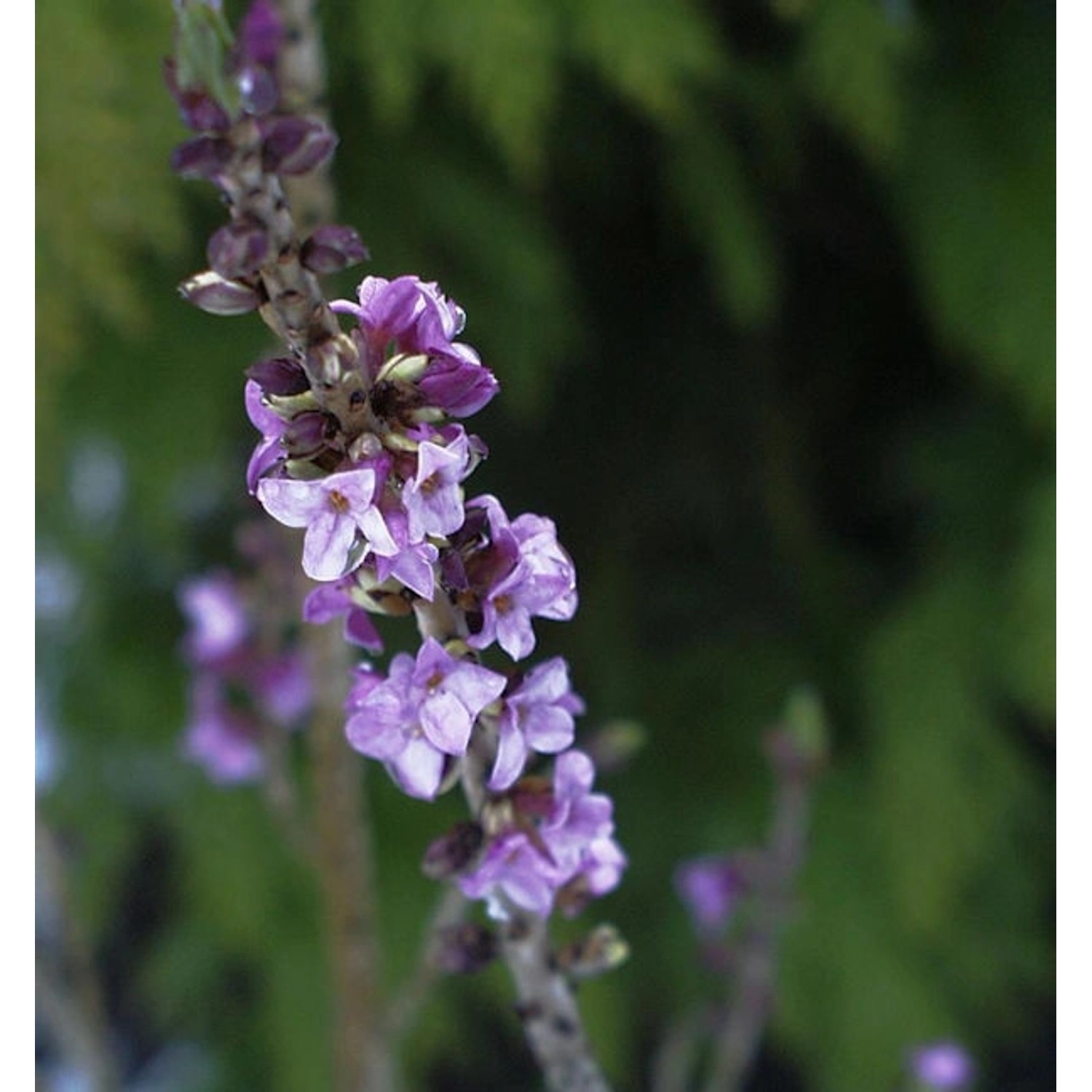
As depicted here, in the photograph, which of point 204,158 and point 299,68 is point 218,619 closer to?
point 299,68

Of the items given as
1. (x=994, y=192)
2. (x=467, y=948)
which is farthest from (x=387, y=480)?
(x=994, y=192)

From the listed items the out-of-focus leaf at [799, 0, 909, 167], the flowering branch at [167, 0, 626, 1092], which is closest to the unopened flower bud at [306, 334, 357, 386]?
the flowering branch at [167, 0, 626, 1092]

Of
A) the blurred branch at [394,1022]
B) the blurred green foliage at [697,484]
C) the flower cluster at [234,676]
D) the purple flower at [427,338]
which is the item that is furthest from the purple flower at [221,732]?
the purple flower at [427,338]

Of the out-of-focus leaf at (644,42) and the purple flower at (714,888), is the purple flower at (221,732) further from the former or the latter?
the out-of-focus leaf at (644,42)

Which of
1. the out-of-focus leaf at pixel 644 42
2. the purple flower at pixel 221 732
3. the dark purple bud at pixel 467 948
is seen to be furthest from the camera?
the out-of-focus leaf at pixel 644 42
